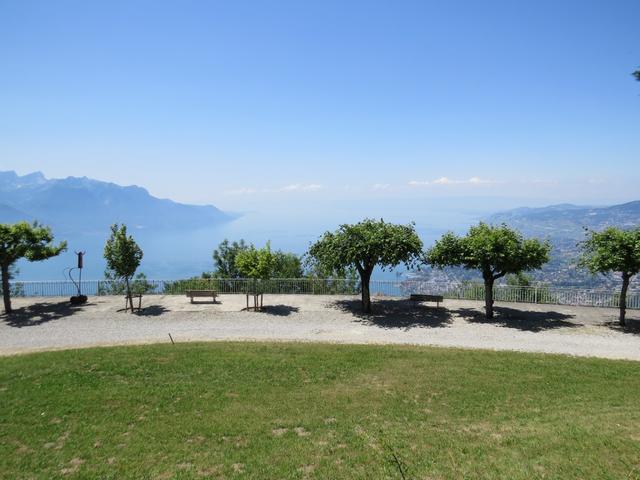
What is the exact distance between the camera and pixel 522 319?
20.4 m

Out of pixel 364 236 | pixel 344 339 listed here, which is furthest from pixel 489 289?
pixel 344 339

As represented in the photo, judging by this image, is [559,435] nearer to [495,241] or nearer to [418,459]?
[418,459]

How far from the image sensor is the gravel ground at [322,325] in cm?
1666

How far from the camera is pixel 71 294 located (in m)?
25.3

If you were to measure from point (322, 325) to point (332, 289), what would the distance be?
23.0ft

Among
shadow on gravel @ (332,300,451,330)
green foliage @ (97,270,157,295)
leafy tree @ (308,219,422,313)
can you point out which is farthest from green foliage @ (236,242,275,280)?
green foliage @ (97,270,157,295)

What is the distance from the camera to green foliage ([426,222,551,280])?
2002 centimetres

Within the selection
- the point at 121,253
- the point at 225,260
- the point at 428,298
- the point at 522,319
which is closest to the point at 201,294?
the point at 121,253

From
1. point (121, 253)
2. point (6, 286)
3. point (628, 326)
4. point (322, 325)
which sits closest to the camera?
point (628, 326)

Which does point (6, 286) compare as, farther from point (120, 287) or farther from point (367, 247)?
point (367, 247)

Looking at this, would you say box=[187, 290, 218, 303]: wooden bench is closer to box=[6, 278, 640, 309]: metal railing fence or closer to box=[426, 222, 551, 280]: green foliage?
box=[6, 278, 640, 309]: metal railing fence

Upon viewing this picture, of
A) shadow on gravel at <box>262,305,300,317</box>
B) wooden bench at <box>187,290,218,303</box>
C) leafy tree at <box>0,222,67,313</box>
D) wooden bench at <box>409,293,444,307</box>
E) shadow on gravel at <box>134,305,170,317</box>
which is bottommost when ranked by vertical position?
shadow on gravel at <box>262,305,300,317</box>

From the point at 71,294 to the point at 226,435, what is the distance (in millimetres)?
21229

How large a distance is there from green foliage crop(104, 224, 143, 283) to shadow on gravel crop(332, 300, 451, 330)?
1110cm
